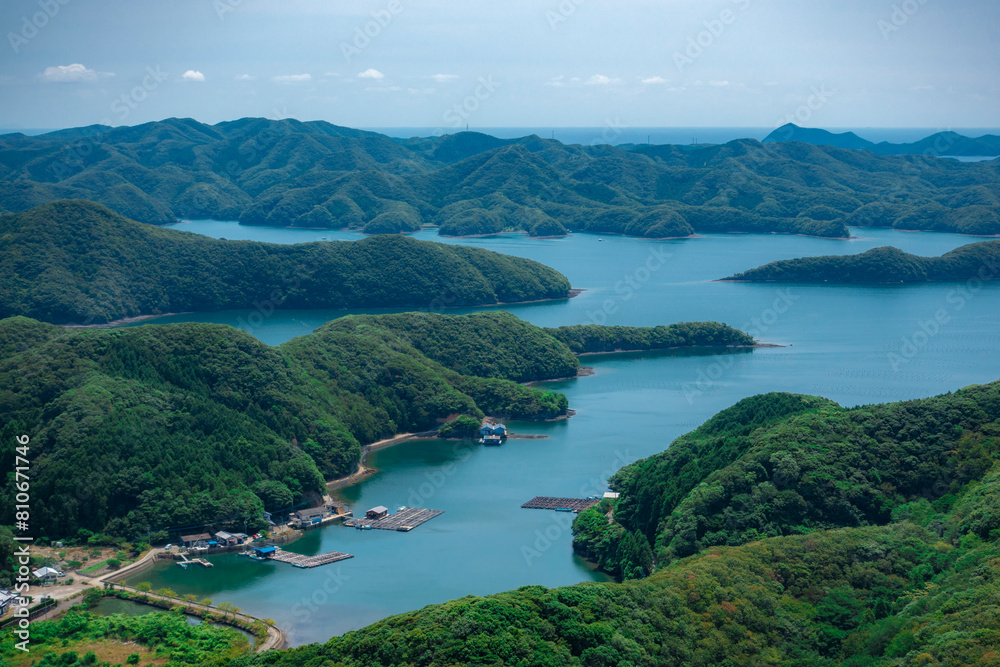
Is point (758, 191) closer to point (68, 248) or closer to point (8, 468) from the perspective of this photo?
point (68, 248)

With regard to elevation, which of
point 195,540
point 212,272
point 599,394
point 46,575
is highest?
point 212,272

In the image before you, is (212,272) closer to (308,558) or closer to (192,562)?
(192,562)

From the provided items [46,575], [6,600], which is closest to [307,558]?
[46,575]

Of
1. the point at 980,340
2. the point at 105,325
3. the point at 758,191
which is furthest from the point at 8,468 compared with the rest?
the point at 758,191

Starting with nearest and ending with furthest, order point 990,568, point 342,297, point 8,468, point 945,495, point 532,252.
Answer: point 990,568
point 945,495
point 8,468
point 342,297
point 532,252

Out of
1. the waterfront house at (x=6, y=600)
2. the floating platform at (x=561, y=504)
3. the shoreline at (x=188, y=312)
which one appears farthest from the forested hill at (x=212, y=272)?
the waterfront house at (x=6, y=600)

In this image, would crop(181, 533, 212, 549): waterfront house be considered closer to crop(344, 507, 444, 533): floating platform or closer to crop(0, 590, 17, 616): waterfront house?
crop(344, 507, 444, 533): floating platform

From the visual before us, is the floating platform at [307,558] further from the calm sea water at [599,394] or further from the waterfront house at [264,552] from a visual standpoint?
the calm sea water at [599,394]
